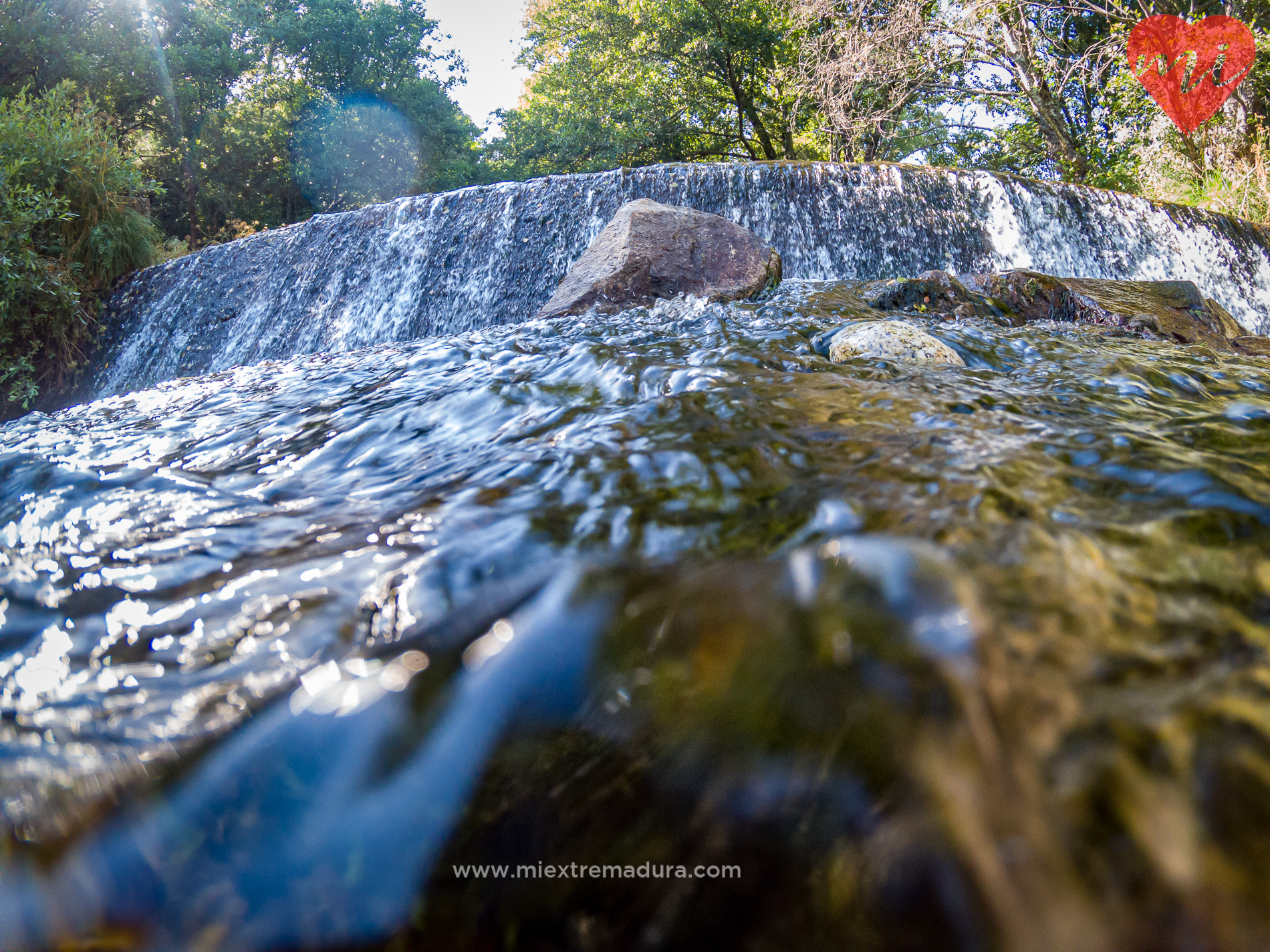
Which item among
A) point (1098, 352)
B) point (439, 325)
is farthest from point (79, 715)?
point (439, 325)

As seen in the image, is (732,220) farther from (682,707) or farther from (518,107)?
(518,107)

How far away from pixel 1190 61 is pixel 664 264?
1056 centimetres

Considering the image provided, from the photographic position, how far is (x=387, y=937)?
2.28ft

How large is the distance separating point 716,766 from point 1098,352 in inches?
138

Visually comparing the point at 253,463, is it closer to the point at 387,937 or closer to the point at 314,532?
the point at 314,532

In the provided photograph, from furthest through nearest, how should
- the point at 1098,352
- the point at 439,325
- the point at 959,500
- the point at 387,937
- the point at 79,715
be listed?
the point at 439,325 → the point at 1098,352 → the point at 959,500 → the point at 79,715 → the point at 387,937

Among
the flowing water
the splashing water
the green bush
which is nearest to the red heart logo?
the splashing water

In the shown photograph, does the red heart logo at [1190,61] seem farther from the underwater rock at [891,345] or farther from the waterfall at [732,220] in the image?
the underwater rock at [891,345]

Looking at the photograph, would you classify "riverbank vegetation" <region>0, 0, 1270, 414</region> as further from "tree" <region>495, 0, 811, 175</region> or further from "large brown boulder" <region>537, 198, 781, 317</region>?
"large brown boulder" <region>537, 198, 781, 317</region>

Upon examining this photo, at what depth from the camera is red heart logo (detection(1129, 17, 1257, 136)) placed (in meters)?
9.27

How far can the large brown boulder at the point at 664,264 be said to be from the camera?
5266 millimetres

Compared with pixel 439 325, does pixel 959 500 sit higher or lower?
lower

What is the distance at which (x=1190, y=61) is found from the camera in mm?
9750

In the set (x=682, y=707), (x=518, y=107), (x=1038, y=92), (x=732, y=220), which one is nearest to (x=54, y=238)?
(x=732, y=220)
